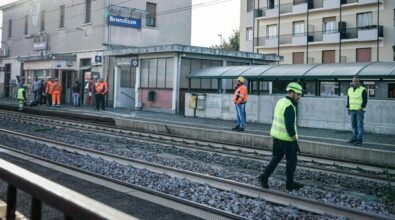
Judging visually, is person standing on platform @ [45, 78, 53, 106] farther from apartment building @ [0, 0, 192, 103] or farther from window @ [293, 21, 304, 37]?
window @ [293, 21, 304, 37]

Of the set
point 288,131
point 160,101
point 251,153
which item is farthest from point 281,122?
point 160,101

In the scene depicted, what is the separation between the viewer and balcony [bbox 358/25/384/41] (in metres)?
42.4

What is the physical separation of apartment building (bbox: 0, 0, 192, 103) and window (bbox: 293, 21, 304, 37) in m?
15.7

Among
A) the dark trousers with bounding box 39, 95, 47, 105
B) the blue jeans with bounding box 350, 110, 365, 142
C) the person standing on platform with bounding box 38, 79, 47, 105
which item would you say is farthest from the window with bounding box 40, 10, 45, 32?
the blue jeans with bounding box 350, 110, 365, 142

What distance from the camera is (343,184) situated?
888cm

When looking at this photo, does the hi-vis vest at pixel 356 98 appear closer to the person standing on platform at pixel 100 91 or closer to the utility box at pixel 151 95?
the utility box at pixel 151 95

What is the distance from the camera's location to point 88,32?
3447cm

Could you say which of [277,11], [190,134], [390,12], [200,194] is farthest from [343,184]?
[277,11]

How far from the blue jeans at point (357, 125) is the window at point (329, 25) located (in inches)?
1352

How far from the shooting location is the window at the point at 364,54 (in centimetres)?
4344

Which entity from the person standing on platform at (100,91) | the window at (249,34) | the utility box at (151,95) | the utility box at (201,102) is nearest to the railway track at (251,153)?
the utility box at (201,102)

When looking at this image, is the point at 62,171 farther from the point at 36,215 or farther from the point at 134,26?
the point at 134,26

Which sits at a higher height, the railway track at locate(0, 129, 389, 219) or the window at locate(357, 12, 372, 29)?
the window at locate(357, 12, 372, 29)

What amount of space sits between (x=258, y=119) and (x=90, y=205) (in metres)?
19.6
